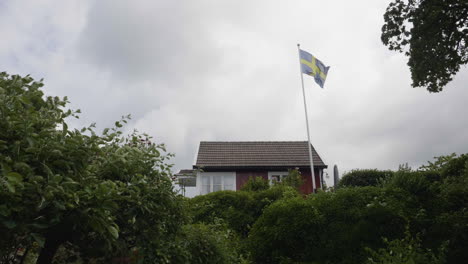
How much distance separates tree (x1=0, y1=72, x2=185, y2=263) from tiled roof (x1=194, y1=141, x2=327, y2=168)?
18298 mm

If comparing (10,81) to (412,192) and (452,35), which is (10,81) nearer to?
(412,192)

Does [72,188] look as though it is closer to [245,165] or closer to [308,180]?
[245,165]

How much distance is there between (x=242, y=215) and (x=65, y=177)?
9.28 m

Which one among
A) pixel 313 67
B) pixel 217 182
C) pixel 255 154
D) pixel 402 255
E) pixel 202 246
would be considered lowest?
pixel 402 255

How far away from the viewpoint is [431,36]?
44.8 feet

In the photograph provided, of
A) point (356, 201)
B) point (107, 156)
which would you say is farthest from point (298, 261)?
point (107, 156)

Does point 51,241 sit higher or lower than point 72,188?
lower

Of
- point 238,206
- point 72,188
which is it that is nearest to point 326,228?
point 238,206

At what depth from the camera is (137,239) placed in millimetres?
4145

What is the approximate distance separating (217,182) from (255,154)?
11.9ft

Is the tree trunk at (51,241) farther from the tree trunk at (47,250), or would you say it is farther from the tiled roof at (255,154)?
the tiled roof at (255,154)

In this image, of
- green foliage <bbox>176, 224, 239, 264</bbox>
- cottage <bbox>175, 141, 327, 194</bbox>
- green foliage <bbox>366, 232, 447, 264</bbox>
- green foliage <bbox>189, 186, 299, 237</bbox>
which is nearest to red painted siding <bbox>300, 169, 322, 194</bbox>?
Answer: cottage <bbox>175, 141, 327, 194</bbox>

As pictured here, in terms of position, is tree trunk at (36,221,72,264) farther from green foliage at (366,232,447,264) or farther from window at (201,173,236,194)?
window at (201,173,236,194)

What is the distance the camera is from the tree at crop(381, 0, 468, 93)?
13.4 metres
